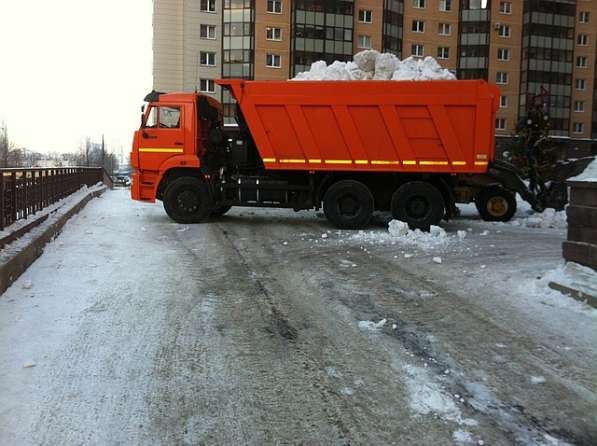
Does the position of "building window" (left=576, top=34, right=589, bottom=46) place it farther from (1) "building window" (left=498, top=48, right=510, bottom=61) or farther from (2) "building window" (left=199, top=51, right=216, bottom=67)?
(2) "building window" (left=199, top=51, right=216, bottom=67)

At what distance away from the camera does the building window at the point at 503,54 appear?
53.7m

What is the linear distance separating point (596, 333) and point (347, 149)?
780 centimetres

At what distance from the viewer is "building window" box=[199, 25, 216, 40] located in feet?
159

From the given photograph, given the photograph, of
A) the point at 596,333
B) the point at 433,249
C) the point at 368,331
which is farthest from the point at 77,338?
the point at 433,249

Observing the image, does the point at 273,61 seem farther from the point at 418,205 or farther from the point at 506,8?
the point at 418,205

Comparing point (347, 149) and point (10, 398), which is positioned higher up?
point (347, 149)

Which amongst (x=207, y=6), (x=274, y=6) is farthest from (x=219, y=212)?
(x=207, y=6)

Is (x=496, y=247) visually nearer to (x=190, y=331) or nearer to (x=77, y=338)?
(x=190, y=331)

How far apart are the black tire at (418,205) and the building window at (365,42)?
4038 cm

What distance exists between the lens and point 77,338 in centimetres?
489

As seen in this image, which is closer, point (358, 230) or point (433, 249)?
point (433, 249)

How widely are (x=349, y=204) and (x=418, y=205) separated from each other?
5.00ft

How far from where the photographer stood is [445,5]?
53031mm

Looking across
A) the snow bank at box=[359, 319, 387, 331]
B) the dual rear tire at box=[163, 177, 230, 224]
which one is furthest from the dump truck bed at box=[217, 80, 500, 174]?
the snow bank at box=[359, 319, 387, 331]
